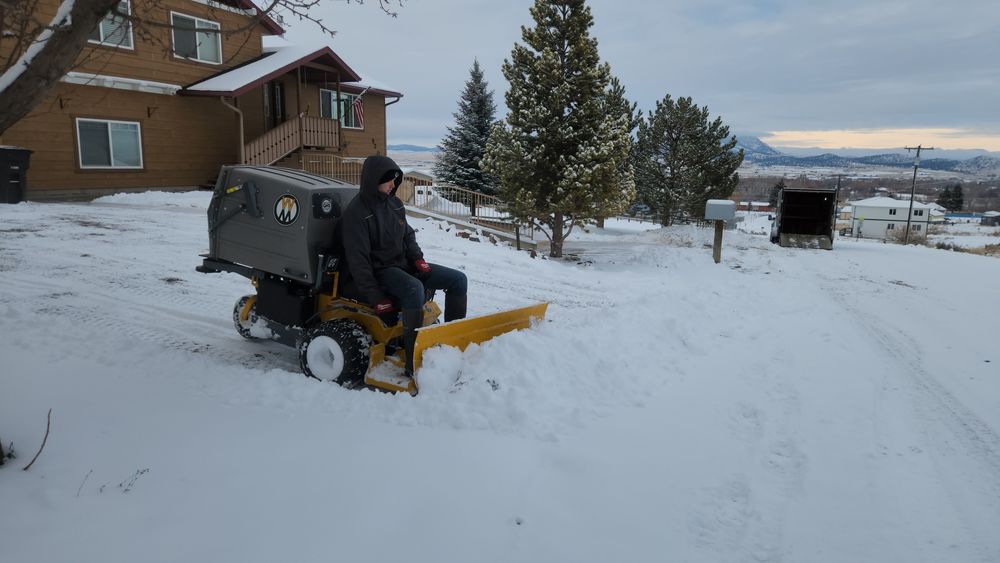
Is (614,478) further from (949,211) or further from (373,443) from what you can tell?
(949,211)

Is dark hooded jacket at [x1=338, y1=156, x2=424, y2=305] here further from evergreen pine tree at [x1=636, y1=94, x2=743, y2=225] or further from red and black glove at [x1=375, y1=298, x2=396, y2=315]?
evergreen pine tree at [x1=636, y1=94, x2=743, y2=225]

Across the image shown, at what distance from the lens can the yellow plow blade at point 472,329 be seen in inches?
167

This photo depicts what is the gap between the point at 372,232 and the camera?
457 cm

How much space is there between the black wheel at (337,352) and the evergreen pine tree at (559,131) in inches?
420

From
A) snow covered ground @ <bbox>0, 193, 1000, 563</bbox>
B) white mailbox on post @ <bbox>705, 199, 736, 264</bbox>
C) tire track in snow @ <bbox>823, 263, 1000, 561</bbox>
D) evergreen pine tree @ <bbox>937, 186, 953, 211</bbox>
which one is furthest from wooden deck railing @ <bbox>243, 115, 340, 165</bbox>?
evergreen pine tree @ <bbox>937, 186, 953, 211</bbox>

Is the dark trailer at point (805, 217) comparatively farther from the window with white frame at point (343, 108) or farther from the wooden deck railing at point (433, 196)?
the window with white frame at point (343, 108)

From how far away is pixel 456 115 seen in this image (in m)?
31.1

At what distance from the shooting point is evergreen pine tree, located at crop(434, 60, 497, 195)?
30516 millimetres

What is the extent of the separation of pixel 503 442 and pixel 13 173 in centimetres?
1400

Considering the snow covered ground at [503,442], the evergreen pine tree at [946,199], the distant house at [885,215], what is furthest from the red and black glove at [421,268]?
the evergreen pine tree at [946,199]

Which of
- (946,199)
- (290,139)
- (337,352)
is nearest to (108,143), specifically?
(290,139)

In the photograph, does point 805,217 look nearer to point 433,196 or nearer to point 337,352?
point 433,196

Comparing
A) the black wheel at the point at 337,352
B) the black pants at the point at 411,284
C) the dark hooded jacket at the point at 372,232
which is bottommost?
the black wheel at the point at 337,352

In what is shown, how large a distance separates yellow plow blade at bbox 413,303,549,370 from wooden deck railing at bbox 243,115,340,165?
14357mm
